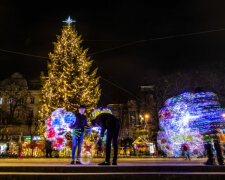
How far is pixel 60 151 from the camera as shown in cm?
1644

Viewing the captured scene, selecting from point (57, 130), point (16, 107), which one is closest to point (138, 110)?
point (16, 107)

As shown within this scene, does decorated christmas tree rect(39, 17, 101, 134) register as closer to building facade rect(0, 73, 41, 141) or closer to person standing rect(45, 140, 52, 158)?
person standing rect(45, 140, 52, 158)

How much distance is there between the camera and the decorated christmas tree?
62.5 ft

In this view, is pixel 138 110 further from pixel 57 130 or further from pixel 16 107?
pixel 57 130

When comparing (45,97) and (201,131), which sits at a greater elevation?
(45,97)

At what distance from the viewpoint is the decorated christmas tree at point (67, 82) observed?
62.5 feet

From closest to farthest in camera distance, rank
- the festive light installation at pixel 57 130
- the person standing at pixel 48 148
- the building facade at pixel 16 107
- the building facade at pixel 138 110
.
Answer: the festive light installation at pixel 57 130 → the person standing at pixel 48 148 → the building facade at pixel 16 107 → the building facade at pixel 138 110
